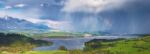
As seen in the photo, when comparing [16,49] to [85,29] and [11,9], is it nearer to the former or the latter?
[11,9]

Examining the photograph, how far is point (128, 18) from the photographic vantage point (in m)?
16.2

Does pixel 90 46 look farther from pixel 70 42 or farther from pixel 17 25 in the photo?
pixel 17 25

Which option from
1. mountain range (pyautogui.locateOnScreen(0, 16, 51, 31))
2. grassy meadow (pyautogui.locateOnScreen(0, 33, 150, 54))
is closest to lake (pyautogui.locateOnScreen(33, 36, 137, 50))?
grassy meadow (pyautogui.locateOnScreen(0, 33, 150, 54))

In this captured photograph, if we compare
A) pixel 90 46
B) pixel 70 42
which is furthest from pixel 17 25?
pixel 90 46

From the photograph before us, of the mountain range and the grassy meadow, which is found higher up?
the mountain range

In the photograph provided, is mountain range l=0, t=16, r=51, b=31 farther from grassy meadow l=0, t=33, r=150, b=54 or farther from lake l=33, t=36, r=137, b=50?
lake l=33, t=36, r=137, b=50

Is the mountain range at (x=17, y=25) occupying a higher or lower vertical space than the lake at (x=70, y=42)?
higher

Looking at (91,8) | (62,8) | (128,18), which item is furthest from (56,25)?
(128,18)

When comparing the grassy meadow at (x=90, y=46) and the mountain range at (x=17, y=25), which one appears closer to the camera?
the mountain range at (x=17, y=25)

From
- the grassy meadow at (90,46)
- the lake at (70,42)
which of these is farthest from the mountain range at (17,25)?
the lake at (70,42)

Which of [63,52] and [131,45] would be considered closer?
[63,52]

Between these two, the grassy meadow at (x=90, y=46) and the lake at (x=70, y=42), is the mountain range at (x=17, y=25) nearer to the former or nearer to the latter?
the grassy meadow at (x=90, y=46)

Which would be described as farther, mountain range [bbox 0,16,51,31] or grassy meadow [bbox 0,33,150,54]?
grassy meadow [bbox 0,33,150,54]

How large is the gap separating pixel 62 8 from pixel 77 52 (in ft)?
7.17
